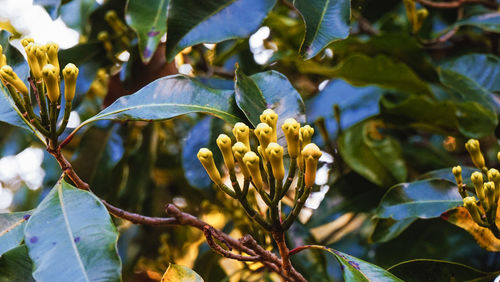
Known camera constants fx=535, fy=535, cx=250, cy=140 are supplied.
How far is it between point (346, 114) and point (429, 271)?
577 mm

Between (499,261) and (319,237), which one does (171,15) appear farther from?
(499,261)

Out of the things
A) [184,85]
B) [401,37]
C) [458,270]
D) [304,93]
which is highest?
[184,85]

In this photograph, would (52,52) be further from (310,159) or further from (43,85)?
(310,159)

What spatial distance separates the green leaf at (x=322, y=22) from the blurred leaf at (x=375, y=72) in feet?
1.13

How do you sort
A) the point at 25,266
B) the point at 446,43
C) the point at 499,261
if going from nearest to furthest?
1. the point at 25,266
2. the point at 499,261
3. the point at 446,43

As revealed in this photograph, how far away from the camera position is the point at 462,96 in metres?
1.38

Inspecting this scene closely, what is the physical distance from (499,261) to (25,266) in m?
1.11

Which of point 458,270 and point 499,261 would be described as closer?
point 458,270

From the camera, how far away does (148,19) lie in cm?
112

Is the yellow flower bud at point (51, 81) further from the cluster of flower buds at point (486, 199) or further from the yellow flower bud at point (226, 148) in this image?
the cluster of flower buds at point (486, 199)

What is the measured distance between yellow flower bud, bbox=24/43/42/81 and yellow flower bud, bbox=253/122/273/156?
0.35 metres

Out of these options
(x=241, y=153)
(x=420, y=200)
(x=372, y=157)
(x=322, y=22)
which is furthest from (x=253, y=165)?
(x=372, y=157)

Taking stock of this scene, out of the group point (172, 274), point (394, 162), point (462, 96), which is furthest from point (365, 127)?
point (172, 274)

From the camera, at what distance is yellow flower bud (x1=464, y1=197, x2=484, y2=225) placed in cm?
86
